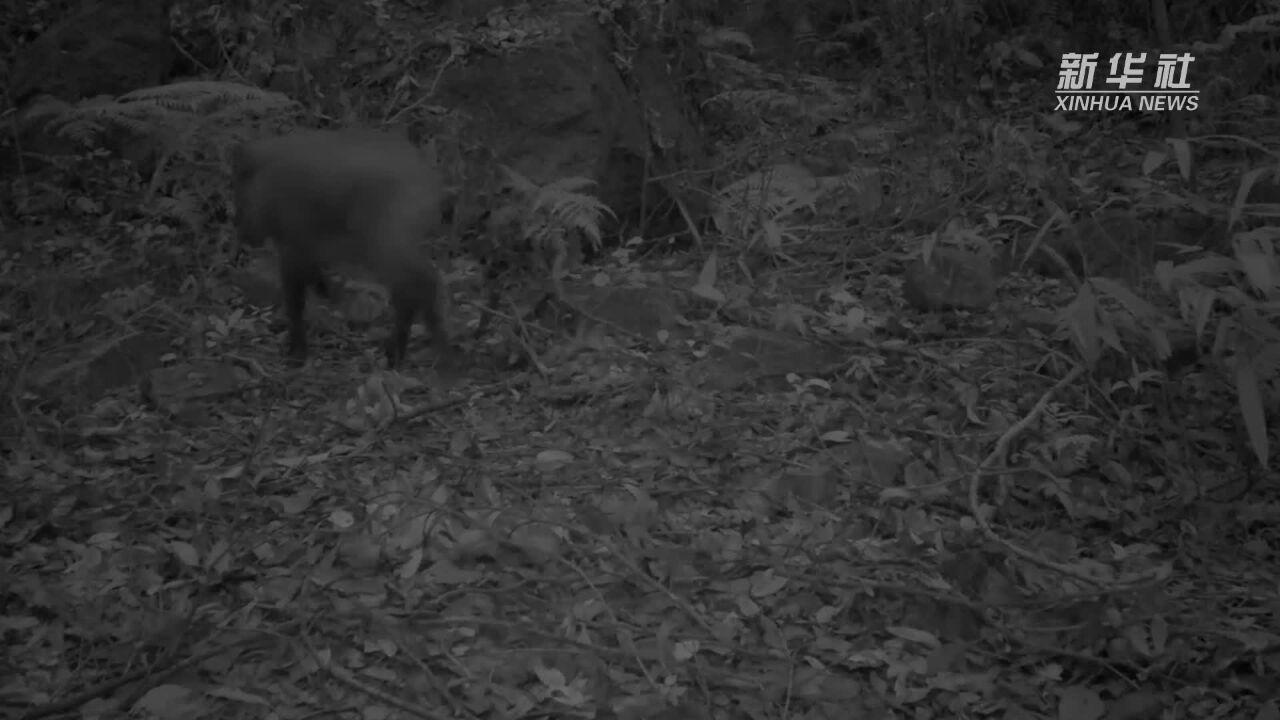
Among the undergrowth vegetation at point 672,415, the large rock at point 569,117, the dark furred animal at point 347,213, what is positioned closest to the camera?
the undergrowth vegetation at point 672,415

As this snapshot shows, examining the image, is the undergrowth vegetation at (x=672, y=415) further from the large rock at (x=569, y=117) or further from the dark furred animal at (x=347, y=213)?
the dark furred animal at (x=347, y=213)

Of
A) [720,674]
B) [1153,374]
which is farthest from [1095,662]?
[1153,374]

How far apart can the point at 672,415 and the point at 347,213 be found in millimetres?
1681

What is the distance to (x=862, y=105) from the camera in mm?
7891

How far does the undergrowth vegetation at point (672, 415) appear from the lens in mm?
3512

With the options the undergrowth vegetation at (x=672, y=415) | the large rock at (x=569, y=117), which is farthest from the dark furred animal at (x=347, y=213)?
the large rock at (x=569, y=117)

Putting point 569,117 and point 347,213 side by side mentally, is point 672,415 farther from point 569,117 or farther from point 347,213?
point 569,117

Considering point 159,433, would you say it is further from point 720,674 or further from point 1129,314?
point 1129,314

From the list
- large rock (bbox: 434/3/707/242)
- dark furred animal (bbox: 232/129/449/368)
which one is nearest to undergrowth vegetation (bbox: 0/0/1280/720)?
large rock (bbox: 434/3/707/242)

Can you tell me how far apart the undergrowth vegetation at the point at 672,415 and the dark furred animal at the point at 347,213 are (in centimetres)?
32

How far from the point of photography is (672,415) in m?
4.75

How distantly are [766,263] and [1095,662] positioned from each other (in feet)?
9.83

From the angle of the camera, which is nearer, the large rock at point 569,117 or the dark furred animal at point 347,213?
the dark furred animal at point 347,213

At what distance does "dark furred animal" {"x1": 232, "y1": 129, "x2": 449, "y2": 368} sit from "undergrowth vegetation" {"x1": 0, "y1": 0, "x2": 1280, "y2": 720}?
32 centimetres
